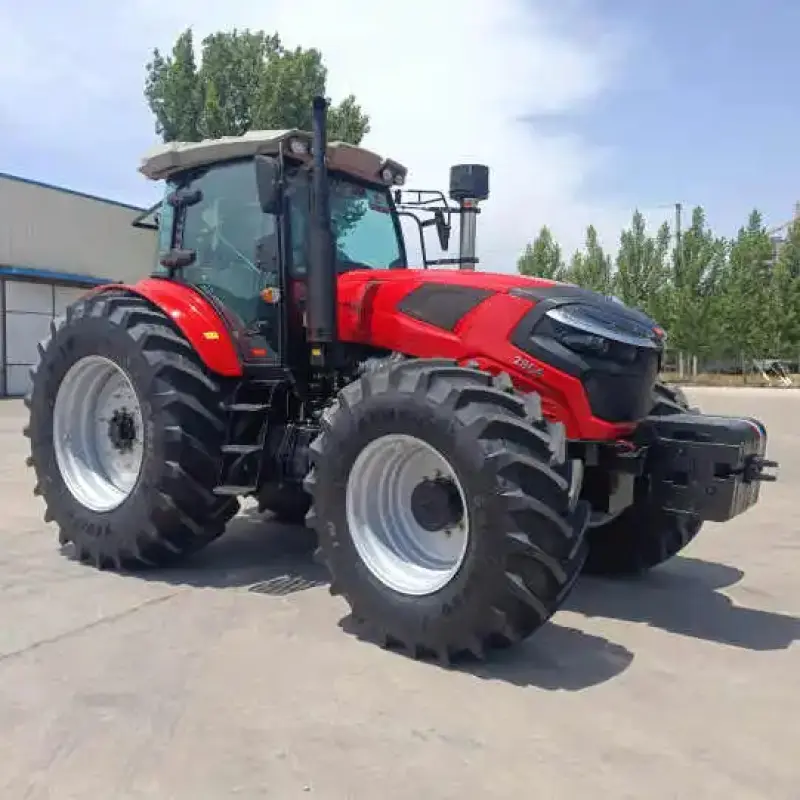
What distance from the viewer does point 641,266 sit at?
1927 inches

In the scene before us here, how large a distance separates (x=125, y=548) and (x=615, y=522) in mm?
2865

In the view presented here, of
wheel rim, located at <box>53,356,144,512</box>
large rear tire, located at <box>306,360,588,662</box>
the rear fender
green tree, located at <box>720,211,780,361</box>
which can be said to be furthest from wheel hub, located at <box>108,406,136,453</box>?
green tree, located at <box>720,211,780,361</box>

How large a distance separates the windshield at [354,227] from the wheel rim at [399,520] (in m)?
1.45

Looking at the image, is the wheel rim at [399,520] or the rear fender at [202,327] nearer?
the wheel rim at [399,520]

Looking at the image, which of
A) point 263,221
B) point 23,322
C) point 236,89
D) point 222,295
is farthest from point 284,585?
point 236,89

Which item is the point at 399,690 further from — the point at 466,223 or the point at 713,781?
the point at 466,223

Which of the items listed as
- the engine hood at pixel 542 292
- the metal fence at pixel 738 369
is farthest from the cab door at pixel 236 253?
the metal fence at pixel 738 369

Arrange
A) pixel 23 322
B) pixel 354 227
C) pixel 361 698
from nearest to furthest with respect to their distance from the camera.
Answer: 1. pixel 361 698
2. pixel 354 227
3. pixel 23 322

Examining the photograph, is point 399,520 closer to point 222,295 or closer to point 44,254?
point 222,295

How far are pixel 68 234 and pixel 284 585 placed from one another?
22.1 metres

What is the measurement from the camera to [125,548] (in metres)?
5.25

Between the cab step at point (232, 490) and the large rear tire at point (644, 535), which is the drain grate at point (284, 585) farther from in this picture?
the large rear tire at point (644, 535)

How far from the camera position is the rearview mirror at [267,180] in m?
4.79

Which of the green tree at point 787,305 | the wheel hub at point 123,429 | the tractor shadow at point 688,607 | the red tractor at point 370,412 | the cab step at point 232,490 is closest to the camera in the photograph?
the red tractor at point 370,412
